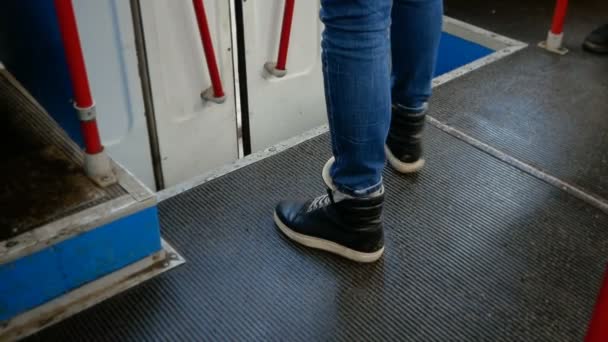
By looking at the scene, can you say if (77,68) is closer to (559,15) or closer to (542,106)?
(542,106)

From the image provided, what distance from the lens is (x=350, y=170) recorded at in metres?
1.16

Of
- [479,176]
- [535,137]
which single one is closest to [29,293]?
[479,176]

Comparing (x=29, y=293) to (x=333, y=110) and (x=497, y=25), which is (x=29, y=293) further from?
(x=497, y=25)

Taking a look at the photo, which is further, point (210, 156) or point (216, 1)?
point (210, 156)

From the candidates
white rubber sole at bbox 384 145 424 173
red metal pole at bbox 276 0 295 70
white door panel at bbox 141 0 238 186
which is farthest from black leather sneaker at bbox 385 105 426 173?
white door panel at bbox 141 0 238 186

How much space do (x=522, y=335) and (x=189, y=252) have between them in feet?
2.28

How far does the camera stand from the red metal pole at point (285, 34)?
71.3 inches

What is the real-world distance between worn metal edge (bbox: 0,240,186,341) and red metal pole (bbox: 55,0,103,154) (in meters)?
0.25

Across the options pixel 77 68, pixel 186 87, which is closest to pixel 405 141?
pixel 186 87

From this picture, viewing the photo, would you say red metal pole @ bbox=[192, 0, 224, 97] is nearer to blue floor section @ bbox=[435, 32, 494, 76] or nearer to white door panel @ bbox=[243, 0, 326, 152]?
white door panel @ bbox=[243, 0, 326, 152]

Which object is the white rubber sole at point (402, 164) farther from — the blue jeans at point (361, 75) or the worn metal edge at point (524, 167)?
the blue jeans at point (361, 75)

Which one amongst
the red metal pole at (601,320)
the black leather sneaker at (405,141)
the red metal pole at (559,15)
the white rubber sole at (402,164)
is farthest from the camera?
the red metal pole at (559,15)

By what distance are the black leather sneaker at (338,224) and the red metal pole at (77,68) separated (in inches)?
17.1

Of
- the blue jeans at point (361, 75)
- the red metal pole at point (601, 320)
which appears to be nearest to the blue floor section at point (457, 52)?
the blue jeans at point (361, 75)
